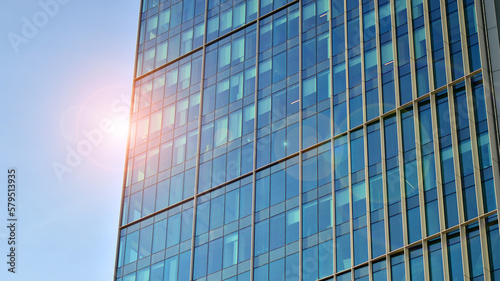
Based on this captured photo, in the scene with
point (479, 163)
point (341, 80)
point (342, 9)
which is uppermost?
point (342, 9)

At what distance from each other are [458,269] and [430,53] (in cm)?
1310

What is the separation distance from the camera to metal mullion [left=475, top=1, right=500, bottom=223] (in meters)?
51.1

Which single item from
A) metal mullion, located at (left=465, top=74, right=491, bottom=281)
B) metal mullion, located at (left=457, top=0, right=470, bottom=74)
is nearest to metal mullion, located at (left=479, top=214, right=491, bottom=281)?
metal mullion, located at (left=465, top=74, right=491, bottom=281)

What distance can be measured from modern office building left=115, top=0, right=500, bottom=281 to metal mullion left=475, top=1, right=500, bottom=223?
75 mm

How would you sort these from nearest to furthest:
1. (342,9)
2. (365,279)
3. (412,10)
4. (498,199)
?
1. (498,199)
2. (365,279)
3. (412,10)
4. (342,9)

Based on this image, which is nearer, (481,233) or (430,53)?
(481,233)

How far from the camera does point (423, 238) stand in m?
52.7

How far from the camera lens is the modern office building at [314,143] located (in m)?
53.1

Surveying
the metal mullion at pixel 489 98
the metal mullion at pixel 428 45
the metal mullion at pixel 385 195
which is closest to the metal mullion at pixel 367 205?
the metal mullion at pixel 385 195

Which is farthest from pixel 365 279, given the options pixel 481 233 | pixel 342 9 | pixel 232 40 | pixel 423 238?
pixel 232 40

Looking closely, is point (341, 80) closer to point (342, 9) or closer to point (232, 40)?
point (342, 9)

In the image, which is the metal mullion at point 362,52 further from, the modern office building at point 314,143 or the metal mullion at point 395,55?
the metal mullion at point 395,55

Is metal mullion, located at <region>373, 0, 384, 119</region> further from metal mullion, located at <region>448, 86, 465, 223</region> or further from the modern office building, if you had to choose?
metal mullion, located at <region>448, 86, 465, 223</region>

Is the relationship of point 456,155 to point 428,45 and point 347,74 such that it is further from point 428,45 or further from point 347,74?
point 347,74
